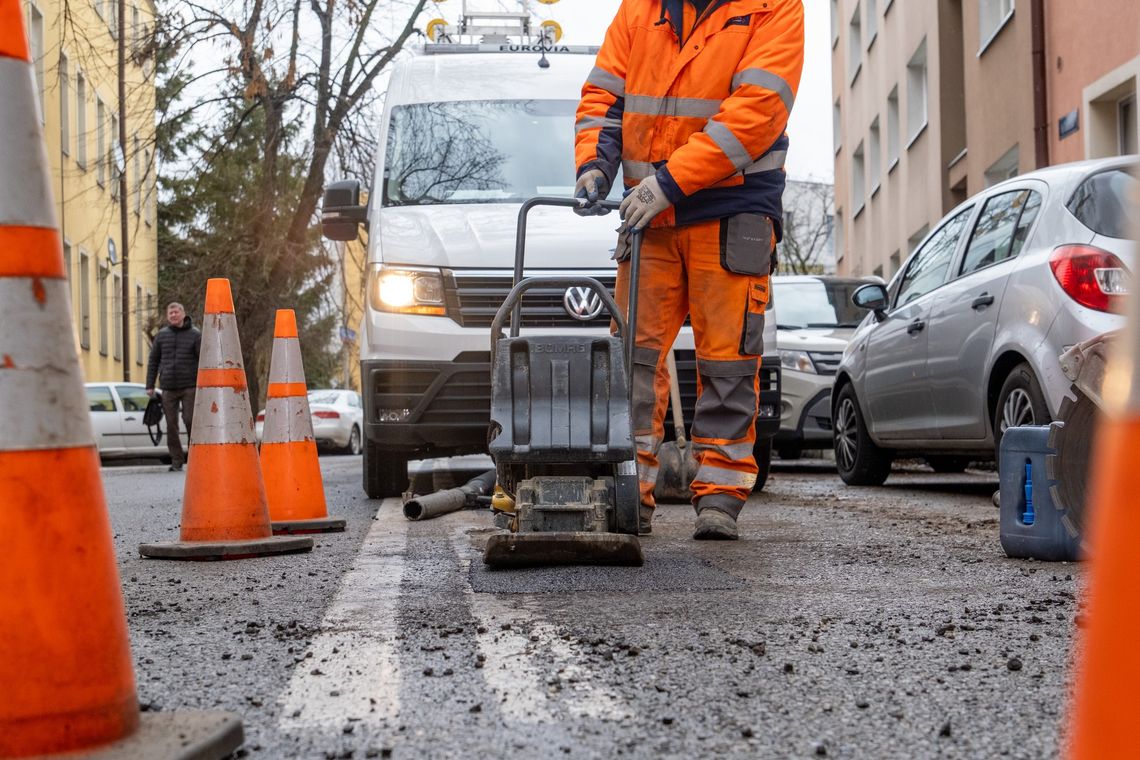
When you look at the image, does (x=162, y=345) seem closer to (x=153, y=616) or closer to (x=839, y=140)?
(x=153, y=616)

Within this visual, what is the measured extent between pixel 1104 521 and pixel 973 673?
158 centimetres

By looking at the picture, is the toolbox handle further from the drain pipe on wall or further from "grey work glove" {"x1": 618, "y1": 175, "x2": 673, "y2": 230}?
the drain pipe on wall

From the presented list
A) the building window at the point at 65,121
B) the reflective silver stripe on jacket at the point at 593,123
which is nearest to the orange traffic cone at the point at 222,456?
the reflective silver stripe on jacket at the point at 593,123

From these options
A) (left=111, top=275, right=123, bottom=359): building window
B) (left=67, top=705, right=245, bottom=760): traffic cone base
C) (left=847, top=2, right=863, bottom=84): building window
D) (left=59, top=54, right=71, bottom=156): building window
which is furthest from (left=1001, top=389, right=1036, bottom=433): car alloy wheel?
(left=111, top=275, right=123, bottom=359): building window

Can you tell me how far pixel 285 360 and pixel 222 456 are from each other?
4.31ft

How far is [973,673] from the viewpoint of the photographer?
295 cm

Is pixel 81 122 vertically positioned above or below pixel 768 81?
above

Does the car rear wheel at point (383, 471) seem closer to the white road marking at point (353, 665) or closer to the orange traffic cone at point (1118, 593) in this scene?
the white road marking at point (353, 665)

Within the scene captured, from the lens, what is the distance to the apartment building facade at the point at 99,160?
1086 cm

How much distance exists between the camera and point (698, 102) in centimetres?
558

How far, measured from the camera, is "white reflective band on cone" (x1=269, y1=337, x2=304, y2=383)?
22.7 feet

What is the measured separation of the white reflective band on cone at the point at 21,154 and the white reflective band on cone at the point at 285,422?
4.52m

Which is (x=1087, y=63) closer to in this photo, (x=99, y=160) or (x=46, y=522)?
(x=99, y=160)

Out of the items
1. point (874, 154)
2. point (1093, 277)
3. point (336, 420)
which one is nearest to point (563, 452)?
point (1093, 277)
